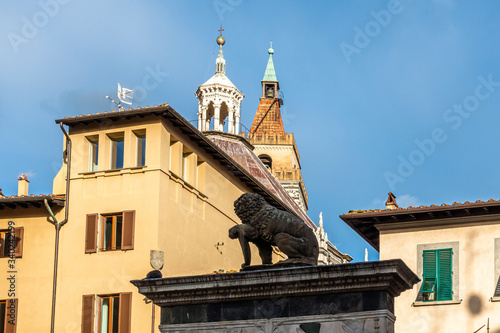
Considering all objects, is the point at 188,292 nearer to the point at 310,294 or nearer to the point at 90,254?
the point at 310,294

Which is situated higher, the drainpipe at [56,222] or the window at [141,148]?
the window at [141,148]

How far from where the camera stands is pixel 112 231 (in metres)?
40.5

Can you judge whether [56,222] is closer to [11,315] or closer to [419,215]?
[11,315]

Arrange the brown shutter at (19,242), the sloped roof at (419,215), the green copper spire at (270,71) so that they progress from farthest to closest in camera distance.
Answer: the green copper spire at (270,71)
the brown shutter at (19,242)
the sloped roof at (419,215)

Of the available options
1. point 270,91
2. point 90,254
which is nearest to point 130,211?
point 90,254

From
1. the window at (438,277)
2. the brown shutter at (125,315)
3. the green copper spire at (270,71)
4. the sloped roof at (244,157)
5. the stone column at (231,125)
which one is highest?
the green copper spire at (270,71)

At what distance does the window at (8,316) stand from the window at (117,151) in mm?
6367

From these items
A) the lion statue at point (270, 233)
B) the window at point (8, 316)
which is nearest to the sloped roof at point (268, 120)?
the window at point (8, 316)

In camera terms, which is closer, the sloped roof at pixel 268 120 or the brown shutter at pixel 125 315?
the brown shutter at pixel 125 315

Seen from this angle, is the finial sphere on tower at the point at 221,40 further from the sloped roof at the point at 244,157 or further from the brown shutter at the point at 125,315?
the brown shutter at the point at 125,315

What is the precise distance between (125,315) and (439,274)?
447 inches

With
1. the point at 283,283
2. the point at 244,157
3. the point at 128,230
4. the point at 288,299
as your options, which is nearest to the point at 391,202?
the point at 128,230

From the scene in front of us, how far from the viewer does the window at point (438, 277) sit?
125 feet

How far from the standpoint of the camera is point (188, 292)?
2058cm
